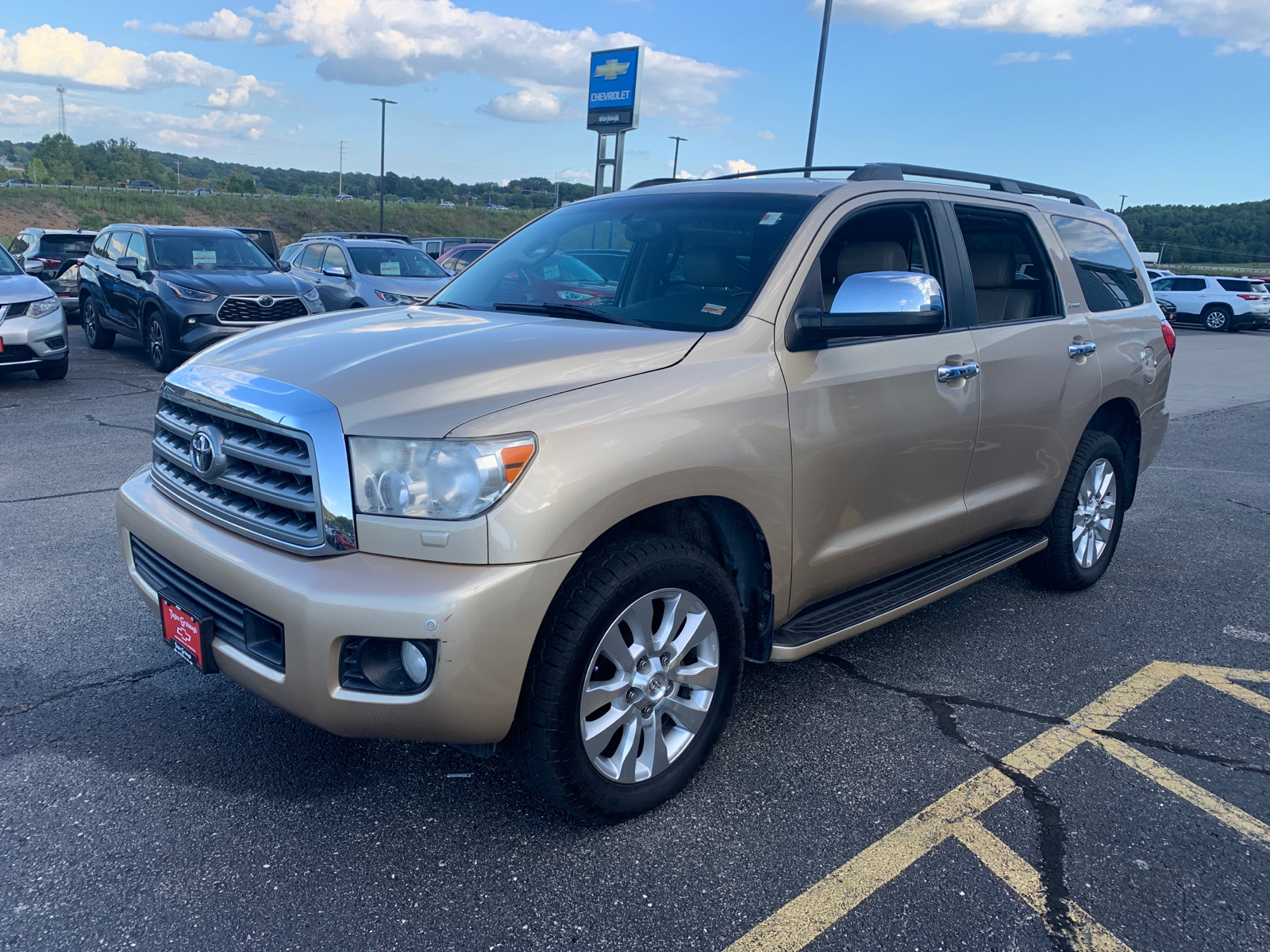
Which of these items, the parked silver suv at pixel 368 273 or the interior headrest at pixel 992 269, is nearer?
the interior headrest at pixel 992 269

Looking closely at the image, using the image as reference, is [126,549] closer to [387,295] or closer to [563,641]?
[563,641]

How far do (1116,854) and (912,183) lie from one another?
247 cm

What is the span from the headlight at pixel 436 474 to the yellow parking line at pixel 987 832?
4.06 feet

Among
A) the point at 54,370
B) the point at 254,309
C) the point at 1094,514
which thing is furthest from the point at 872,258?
the point at 54,370

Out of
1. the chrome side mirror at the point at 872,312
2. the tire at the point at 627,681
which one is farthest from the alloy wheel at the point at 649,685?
the chrome side mirror at the point at 872,312

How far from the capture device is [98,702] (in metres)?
3.25

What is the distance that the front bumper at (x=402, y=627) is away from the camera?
2195mm

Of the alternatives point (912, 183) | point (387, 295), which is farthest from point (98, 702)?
point (387, 295)

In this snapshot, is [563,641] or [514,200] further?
[514,200]

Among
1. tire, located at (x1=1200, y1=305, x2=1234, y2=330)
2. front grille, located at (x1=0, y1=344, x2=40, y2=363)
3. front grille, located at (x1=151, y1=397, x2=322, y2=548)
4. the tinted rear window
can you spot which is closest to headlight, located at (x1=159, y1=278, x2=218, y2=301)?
front grille, located at (x1=0, y1=344, x2=40, y2=363)

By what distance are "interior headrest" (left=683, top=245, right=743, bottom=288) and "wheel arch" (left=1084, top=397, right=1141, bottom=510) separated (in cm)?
243

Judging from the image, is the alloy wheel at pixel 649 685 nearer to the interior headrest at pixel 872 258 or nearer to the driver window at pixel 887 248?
the driver window at pixel 887 248

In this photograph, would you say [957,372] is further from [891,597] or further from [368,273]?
[368,273]

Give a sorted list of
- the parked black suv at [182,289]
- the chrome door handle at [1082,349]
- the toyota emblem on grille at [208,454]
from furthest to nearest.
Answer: the parked black suv at [182,289]
the chrome door handle at [1082,349]
the toyota emblem on grille at [208,454]
